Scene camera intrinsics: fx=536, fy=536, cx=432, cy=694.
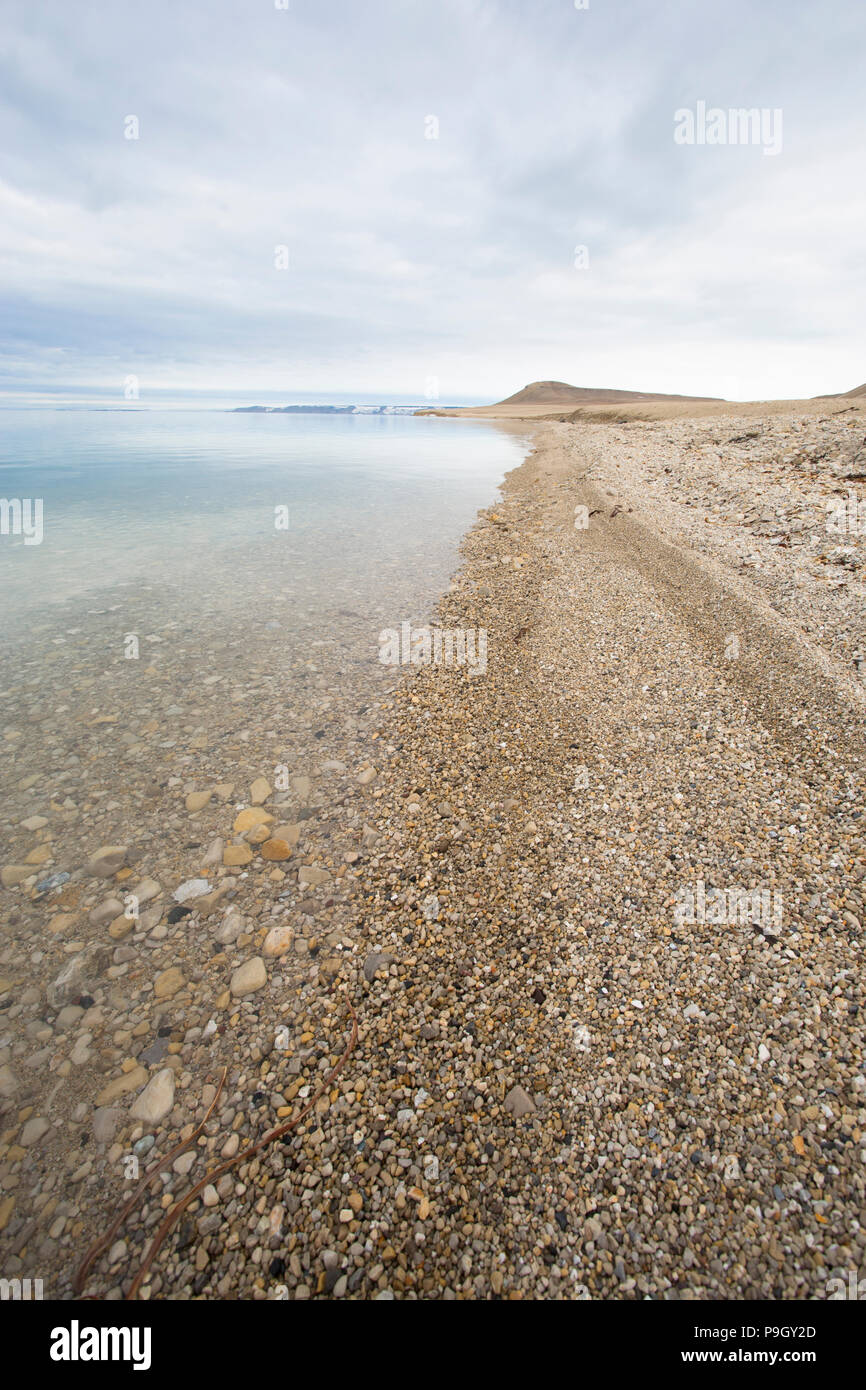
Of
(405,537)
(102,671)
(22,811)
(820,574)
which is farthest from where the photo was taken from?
(405,537)

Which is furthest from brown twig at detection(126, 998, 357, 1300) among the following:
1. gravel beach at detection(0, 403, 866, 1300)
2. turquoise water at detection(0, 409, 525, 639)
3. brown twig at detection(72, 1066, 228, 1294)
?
turquoise water at detection(0, 409, 525, 639)

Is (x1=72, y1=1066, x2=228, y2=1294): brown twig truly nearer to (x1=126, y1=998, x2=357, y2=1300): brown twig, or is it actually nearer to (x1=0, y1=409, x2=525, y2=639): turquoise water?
(x1=126, y1=998, x2=357, y2=1300): brown twig

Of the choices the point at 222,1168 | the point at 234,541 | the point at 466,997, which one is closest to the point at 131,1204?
the point at 222,1168

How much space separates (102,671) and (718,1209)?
9.58 metres

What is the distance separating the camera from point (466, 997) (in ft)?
12.0

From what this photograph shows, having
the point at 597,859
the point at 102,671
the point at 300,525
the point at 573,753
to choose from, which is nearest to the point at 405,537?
the point at 300,525

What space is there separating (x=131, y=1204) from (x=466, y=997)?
2090mm

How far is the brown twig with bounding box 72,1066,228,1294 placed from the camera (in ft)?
8.57

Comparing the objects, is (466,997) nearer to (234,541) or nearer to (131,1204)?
(131,1204)

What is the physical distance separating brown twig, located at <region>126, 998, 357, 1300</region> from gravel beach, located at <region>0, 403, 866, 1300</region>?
0.04 m

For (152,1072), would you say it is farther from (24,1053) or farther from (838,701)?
(838,701)

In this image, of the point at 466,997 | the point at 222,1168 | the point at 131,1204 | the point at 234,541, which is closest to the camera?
the point at 131,1204

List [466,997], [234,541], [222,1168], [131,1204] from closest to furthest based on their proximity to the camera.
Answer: [131,1204] → [222,1168] → [466,997] → [234,541]

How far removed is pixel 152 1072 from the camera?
3.46 m
